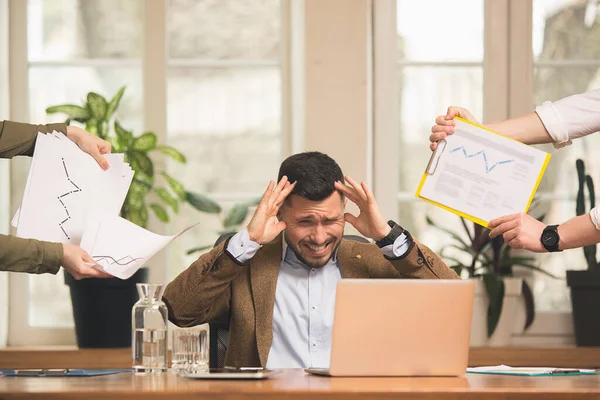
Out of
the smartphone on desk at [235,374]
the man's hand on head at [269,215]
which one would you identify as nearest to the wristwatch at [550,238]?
the man's hand on head at [269,215]

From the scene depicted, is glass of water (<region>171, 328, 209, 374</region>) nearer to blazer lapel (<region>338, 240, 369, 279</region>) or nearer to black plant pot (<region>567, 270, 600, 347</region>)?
blazer lapel (<region>338, 240, 369, 279</region>)

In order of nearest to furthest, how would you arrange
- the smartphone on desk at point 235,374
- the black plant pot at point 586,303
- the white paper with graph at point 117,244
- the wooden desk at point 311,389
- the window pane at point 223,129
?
the wooden desk at point 311,389 → the smartphone on desk at point 235,374 → the white paper with graph at point 117,244 → the black plant pot at point 586,303 → the window pane at point 223,129

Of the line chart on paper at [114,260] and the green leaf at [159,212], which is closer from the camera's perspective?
the line chart on paper at [114,260]

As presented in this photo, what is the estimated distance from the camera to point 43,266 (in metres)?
2.25

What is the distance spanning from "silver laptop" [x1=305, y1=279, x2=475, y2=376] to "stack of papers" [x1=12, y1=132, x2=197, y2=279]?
19.5 inches

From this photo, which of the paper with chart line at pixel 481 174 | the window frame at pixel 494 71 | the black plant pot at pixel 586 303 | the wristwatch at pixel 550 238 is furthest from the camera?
the window frame at pixel 494 71

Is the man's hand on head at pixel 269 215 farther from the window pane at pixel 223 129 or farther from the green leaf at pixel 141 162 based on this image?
the window pane at pixel 223 129

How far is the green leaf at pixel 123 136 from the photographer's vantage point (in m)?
3.97

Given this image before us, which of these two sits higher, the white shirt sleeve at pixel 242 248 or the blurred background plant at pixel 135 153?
the blurred background plant at pixel 135 153

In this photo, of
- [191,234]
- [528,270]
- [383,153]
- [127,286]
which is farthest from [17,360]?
[528,270]

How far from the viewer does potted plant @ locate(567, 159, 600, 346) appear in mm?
3883

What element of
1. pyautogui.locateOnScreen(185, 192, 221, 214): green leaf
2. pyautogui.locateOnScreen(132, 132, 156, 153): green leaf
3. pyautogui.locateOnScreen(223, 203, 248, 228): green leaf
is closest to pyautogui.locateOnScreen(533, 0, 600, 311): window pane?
pyautogui.locateOnScreen(223, 203, 248, 228): green leaf

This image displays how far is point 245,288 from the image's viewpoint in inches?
114

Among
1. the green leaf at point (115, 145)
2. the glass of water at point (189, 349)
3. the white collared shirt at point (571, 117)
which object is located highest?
the white collared shirt at point (571, 117)
